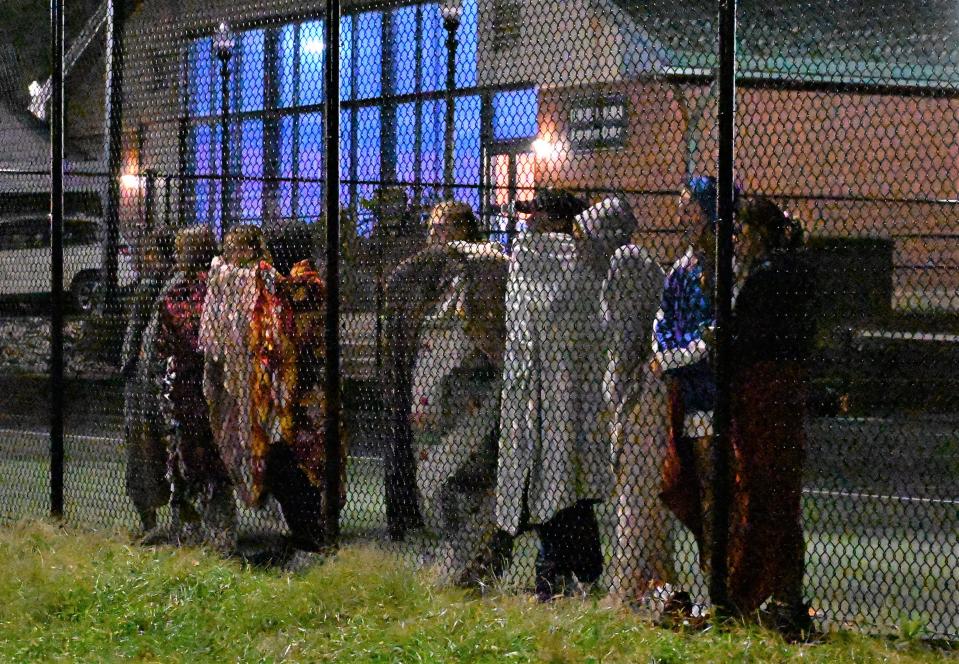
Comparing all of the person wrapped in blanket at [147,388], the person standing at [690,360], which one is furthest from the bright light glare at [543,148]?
the person wrapped in blanket at [147,388]

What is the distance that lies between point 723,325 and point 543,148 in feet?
4.28

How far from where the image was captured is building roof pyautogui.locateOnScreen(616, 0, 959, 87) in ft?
18.4

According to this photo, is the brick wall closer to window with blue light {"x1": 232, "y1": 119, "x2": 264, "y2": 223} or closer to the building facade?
the building facade

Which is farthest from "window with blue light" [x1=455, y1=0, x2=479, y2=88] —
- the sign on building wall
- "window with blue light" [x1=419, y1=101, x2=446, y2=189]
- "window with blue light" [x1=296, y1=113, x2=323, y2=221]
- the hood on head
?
the hood on head

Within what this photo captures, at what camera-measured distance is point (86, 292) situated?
32.1 feet

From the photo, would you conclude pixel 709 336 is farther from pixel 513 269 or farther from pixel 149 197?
pixel 149 197

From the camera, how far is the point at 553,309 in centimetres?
625

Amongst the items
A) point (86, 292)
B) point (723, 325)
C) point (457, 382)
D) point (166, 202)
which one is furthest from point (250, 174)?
point (723, 325)

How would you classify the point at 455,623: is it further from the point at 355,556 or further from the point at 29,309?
the point at 29,309

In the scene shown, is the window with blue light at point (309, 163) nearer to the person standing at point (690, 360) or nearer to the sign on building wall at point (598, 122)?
the sign on building wall at point (598, 122)

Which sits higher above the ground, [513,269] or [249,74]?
[249,74]

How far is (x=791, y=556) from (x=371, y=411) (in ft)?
8.87

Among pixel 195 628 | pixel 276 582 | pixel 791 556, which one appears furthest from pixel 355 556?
pixel 791 556

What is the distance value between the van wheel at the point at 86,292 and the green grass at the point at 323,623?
10.7 ft
